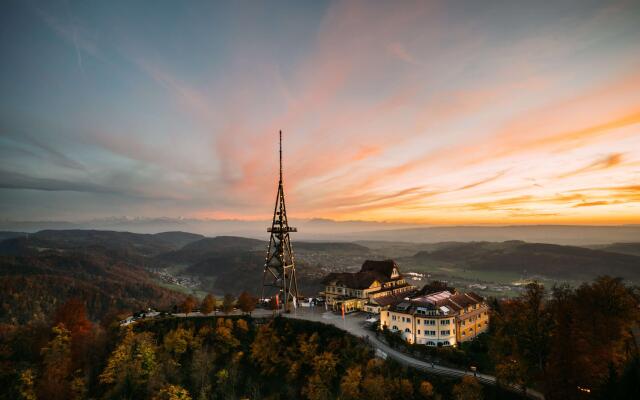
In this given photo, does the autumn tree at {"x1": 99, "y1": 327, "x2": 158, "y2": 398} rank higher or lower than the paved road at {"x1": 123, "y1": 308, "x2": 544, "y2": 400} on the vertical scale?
lower

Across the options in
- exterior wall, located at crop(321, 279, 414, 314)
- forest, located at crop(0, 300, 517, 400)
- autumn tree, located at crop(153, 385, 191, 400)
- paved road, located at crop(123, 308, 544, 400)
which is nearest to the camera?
paved road, located at crop(123, 308, 544, 400)

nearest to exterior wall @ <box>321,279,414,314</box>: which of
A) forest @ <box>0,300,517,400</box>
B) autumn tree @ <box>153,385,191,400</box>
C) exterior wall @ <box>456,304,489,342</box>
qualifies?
forest @ <box>0,300,517,400</box>

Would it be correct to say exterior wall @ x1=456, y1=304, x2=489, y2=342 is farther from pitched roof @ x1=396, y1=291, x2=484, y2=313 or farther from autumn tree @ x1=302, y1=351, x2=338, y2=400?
autumn tree @ x1=302, y1=351, x2=338, y2=400

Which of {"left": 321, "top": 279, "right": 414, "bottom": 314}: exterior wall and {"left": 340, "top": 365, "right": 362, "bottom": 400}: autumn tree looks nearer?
{"left": 340, "top": 365, "right": 362, "bottom": 400}: autumn tree

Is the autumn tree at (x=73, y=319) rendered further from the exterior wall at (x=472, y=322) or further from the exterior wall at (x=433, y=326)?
the exterior wall at (x=472, y=322)

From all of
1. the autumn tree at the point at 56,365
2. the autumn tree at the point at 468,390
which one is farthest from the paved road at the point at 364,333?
the autumn tree at the point at 56,365

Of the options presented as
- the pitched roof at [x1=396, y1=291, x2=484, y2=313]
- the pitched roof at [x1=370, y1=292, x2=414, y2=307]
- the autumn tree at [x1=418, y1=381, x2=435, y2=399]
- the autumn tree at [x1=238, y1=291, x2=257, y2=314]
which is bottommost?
the autumn tree at [x1=418, y1=381, x2=435, y2=399]

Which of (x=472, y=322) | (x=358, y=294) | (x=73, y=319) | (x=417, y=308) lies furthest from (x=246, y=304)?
(x=472, y=322)
